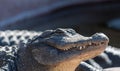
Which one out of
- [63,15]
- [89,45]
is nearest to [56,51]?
[89,45]

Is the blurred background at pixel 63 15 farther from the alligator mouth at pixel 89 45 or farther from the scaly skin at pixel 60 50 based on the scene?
the alligator mouth at pixel 89 45

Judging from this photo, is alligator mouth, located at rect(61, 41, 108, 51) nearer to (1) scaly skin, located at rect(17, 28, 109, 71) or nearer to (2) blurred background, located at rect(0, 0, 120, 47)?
Answer: (1) scaly skin, located at rect(17, 28, 109, 71)

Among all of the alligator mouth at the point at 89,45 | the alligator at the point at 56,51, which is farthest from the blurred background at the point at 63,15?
the alligator mouth at the point at 89,45

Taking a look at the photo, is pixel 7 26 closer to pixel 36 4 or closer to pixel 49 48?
pixel 36 4

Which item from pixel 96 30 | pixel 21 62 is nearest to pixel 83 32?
pixel 96 30

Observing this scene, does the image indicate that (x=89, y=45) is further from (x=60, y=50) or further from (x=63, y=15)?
(x=63, y=15)

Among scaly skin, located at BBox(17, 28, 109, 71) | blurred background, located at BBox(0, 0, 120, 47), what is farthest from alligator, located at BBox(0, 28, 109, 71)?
blurred background, located at BBox(0, 0, 120, 47)
